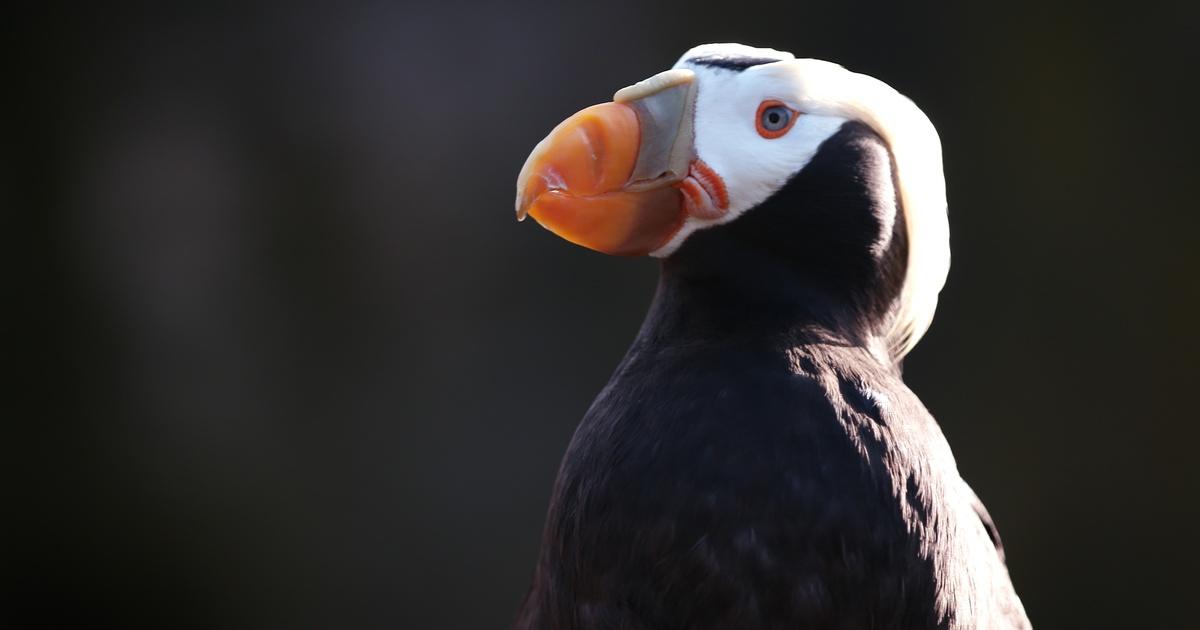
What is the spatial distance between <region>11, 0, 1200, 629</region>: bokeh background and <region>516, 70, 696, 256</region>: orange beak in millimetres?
2302

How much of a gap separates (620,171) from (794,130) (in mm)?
225

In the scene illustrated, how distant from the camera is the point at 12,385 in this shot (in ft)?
13.4

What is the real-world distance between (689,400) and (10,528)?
345 cm

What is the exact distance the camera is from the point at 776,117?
1.52 meters

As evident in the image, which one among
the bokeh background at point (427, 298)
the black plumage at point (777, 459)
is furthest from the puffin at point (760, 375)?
the bokeh background at point (427, 298)

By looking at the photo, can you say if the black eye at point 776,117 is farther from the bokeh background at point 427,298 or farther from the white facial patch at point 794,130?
the bokeh background at point 427,298

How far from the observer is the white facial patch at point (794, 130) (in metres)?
1.51

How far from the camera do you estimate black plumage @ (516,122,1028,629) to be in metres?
1.38

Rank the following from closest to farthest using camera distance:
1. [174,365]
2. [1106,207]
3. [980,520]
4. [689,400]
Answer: [689,400] → [980,520] → [1106,207] → [174,365]

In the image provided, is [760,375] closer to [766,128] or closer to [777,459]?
[777,459]

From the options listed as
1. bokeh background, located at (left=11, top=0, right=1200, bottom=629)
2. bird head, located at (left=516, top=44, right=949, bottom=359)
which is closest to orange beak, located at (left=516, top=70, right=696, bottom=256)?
bird head, located at (left=516, top=44, right=949, bottom=359)

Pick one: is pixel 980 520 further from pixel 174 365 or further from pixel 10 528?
pixel 10 528

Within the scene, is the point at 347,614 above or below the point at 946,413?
below

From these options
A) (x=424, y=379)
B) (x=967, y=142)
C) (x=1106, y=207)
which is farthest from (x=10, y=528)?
(x=1106, y=207)
